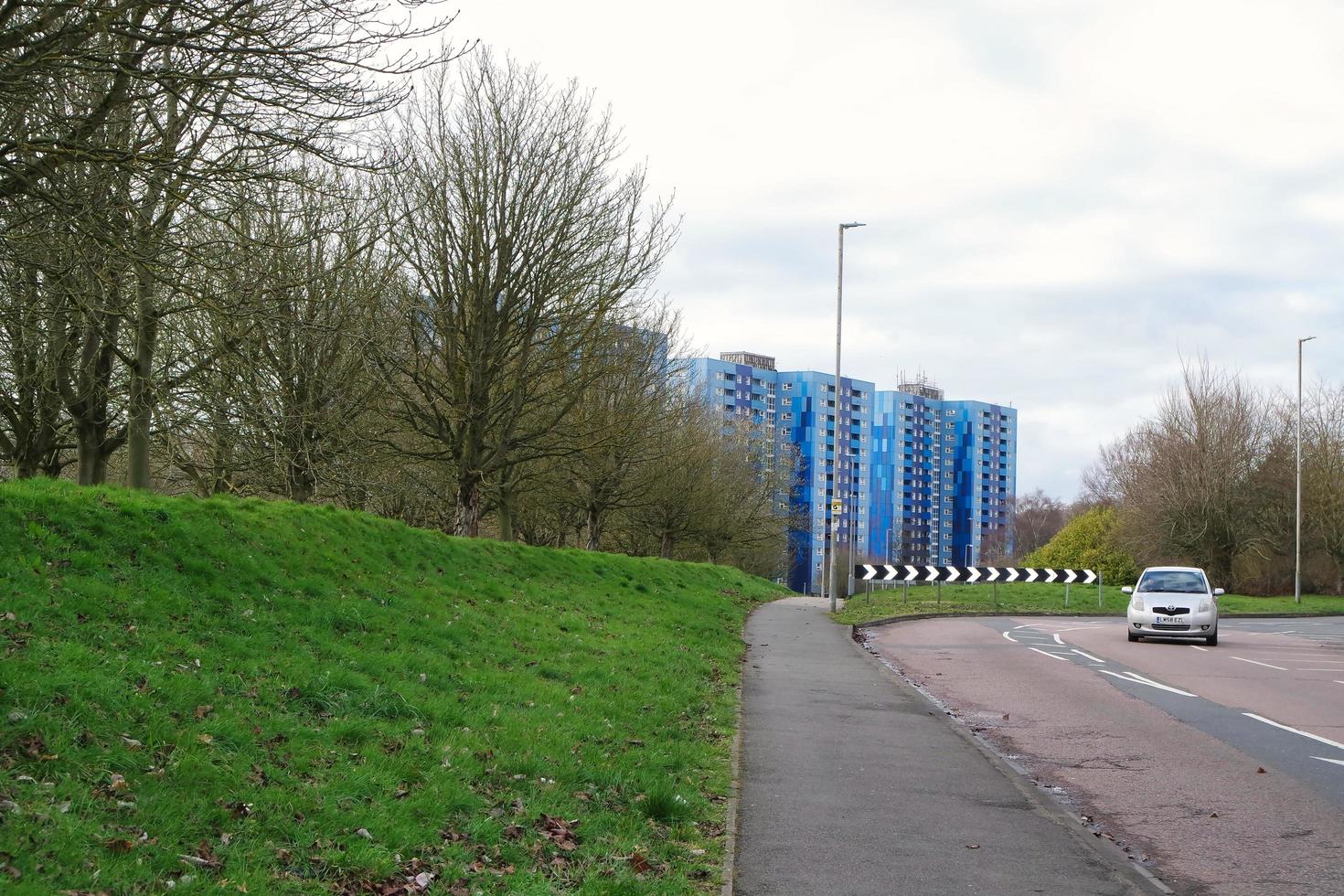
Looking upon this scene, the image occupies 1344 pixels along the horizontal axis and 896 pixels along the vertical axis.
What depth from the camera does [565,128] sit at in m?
26.7

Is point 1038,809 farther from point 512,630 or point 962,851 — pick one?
point 512,630

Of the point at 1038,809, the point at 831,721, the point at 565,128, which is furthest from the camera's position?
the point at 565,128

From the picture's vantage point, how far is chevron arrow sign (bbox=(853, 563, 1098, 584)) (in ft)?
105

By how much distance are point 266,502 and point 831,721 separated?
304 inches

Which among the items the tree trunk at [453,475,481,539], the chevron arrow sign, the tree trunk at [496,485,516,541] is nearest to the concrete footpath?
the tree trunk at [453,475,481,539]

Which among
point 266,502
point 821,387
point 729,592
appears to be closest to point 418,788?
point 266,502

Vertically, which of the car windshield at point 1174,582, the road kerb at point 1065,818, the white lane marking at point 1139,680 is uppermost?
the car windshield at point 1174,582

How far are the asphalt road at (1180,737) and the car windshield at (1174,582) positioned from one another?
48.5 inches

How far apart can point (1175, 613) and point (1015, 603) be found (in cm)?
1386

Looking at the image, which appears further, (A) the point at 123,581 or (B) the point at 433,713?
(A) the point at 123,581

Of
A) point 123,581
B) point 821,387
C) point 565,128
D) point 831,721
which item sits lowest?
point 831,721

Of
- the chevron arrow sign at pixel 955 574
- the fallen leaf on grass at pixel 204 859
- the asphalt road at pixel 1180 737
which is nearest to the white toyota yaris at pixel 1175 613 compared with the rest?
the asphalt road at pixel 1180 737

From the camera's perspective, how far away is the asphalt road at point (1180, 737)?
718cm

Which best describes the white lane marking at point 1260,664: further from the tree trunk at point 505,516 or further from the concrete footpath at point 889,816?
the tree trunk at point 505,516
